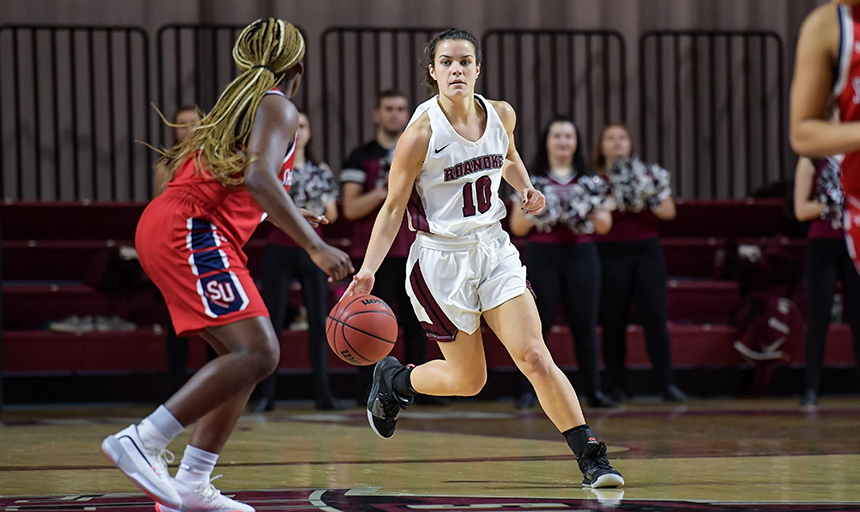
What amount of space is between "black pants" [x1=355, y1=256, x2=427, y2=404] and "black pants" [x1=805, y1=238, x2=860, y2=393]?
251 centimetres

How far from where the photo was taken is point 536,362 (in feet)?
12.7

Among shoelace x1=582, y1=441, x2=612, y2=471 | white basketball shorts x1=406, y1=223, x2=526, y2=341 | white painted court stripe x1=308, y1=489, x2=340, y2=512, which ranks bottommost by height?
white painted court stripe x1=308, y1=489, x2=340, y2=512

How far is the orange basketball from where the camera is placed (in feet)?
13.6

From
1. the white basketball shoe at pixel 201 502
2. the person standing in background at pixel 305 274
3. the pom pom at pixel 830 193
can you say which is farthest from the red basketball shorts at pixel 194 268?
the pom pom at pixel 830 193

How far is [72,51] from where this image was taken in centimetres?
954

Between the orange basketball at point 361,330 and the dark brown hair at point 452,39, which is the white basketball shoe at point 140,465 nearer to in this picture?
the orange basketball at point 361,330

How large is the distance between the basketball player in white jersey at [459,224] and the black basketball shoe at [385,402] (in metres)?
0.47

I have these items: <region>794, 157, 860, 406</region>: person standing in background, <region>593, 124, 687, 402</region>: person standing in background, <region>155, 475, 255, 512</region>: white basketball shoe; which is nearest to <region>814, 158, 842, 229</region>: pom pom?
<region>794, 157, 860, 406</region>: person standing in background

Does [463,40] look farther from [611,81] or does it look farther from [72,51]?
[611,81]

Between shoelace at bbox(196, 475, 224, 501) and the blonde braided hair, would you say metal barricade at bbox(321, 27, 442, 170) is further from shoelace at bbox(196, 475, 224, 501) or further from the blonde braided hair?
shoelace at bbox(196, 475, 224, 501)

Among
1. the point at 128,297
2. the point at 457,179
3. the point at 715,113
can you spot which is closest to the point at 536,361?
the point at 457,179

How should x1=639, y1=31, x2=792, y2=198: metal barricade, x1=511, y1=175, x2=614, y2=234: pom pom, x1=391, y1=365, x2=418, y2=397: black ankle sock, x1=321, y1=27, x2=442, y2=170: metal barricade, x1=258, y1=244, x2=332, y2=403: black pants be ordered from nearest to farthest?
x1=391, y1=365, x2=418, y2=397: black ankle sock → x1=511, y1=175, x2=614, y2=234: pom pom → x1=258, y1=244, x2=332, y2=403: black pants → x1=321, y1=27, x2=442, y2=170: metal barricade → x1=639, y1=31, x2=792, y2=198: metal barricade

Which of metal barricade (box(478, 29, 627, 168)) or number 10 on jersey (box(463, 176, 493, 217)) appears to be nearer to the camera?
number 10 on jersey (box(463, 176, 493, 217))

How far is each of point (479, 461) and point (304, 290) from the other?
9.47 ft
